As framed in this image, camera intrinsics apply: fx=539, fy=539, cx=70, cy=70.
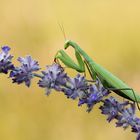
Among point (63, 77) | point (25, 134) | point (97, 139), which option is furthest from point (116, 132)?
point (63, 77)

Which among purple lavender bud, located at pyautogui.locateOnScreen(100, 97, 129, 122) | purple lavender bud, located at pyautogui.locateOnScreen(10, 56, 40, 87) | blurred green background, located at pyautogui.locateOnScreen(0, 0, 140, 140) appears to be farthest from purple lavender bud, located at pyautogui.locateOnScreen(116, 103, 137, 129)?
blurred green background, located at pyautogui.locateOnScreen(0, 0, 140, 140)

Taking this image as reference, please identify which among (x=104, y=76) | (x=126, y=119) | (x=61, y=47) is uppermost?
(x=61, y=47)

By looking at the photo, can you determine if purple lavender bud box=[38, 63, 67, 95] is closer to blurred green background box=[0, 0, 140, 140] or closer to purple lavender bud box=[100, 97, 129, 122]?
purple lavender bud box=[100, 97, 129, 122]

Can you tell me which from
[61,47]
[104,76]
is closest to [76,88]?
[104,76]

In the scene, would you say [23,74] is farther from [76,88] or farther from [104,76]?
[104,76]

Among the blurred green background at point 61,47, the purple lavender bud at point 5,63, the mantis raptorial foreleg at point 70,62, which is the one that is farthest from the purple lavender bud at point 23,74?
the blurred green background at point 61,47

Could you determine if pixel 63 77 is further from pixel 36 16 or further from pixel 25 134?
pixel 36 16
